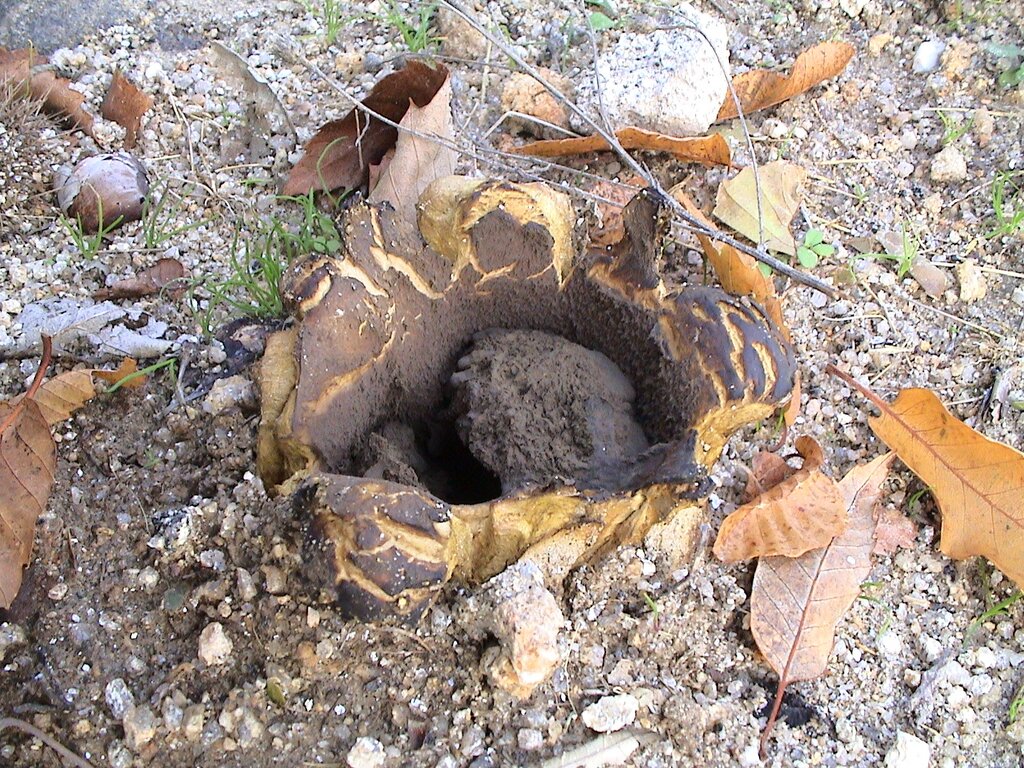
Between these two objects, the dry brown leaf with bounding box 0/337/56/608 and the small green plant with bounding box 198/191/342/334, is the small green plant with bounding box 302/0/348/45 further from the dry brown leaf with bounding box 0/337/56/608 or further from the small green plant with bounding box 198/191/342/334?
the dry brown leaf with bounding box 0/337/56/608

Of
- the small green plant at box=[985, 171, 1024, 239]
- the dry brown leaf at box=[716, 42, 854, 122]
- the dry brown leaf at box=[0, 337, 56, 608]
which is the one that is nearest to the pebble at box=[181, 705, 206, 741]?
the dry brown leaf at box=[0, 337, 56, 608]

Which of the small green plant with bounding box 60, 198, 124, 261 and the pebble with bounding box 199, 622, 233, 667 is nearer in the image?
the pebble with bounding box 199, 622, 233, 667

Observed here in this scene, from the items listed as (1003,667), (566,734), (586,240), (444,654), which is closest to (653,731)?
(566,734)

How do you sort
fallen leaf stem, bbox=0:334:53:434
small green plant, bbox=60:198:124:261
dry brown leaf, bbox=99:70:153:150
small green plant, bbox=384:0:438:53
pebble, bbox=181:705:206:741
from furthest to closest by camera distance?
small green plant, bbox=384:0:438:53, dry brown leaf, bbox=99:70:153:150, small green plant, bbox=60:198:124:261, fallen leaf stem, bbox=0:334:53:434, pebble, bbox=181:705:206:741

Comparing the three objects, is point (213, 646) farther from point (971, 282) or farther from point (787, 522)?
point (971, 282)

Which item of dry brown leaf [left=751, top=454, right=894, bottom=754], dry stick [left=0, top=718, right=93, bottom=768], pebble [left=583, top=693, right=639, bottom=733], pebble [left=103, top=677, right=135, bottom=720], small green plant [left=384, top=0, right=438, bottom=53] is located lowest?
dry stick [left=0, top=718, right=93, bottom=768]

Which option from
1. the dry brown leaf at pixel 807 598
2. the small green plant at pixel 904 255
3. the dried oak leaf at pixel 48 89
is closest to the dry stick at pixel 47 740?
the dry brown leaf at pixel 807 598

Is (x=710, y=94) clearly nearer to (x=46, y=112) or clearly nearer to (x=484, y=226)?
(x=484, y=226)
